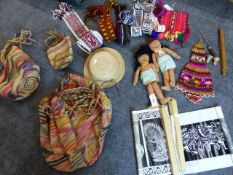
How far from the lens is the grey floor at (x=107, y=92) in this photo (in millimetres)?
1321

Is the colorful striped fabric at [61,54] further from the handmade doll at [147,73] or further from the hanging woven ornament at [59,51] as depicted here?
the handmade doll at [147,73]

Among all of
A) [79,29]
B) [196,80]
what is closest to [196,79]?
[196,80]

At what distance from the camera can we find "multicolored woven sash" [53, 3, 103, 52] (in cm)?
148

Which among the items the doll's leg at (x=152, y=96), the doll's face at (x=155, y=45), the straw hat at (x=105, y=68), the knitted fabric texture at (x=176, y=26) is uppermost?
the knitted fabric texture at (x=176, y=26)

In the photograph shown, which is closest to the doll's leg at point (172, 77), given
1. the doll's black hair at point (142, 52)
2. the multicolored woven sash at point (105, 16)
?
the doll's black hair at point (142, 52)

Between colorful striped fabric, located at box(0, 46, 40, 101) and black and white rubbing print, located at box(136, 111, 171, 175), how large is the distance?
542 millimetres

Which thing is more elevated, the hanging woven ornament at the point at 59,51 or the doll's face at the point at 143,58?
the hanging woven ornament at the point at 59,51

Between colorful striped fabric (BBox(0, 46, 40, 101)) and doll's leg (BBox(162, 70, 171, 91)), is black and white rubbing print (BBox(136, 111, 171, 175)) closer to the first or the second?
doll's leg (BBox(162, 70, 171, 91))

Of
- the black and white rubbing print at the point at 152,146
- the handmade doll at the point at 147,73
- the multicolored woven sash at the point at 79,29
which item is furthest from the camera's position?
the multicolored woven sash at the point at 79,29

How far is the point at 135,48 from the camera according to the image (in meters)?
1.50

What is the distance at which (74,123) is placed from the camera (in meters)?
1.33

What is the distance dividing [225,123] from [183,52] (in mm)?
403

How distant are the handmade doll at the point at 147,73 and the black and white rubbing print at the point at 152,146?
0.28ft

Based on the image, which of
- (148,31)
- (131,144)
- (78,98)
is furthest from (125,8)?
(131,144)
